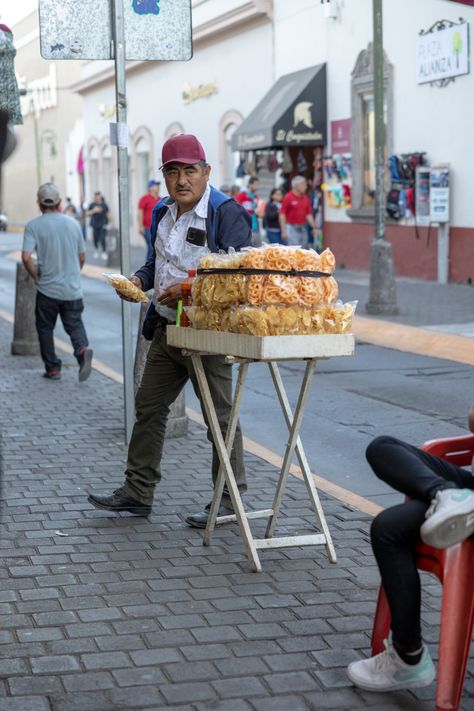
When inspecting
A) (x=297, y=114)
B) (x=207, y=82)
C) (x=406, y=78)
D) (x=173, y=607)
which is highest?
(x=207, y=82)

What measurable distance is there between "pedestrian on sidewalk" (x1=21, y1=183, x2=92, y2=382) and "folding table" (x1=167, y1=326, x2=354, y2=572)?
5566mm

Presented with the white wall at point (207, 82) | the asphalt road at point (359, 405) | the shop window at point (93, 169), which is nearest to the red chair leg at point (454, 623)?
the asphalt road at point (359, 405)

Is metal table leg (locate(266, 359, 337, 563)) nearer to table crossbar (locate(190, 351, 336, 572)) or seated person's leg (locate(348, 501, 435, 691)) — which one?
table crossbar (locate(190, 351, 336, 572))

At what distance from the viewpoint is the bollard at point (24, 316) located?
41.8 feet

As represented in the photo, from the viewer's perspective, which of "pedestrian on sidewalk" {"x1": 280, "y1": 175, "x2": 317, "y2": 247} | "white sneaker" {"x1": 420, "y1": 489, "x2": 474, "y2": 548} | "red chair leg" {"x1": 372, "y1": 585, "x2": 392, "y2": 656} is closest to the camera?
"white sneaker" {"x1": 420, "y1": 489, "x2": 474, "y2": 548}

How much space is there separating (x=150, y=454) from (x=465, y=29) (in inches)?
603

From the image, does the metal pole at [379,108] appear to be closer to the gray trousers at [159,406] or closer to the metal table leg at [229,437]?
the gray trousers at [159,406]

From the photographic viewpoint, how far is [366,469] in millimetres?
7434

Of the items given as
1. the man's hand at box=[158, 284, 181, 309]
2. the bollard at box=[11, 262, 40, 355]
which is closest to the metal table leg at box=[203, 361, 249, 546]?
the man's hand at box=[158, 284, 181, 309]

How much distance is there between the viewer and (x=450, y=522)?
3.45 m

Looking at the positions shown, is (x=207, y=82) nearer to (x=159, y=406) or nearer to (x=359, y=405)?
(x=359, y=405)

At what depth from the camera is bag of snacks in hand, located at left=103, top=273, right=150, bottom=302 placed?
18.5 ft

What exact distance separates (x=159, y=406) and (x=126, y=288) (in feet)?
2.23

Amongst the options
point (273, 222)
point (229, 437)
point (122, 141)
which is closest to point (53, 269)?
point (122, 141)
